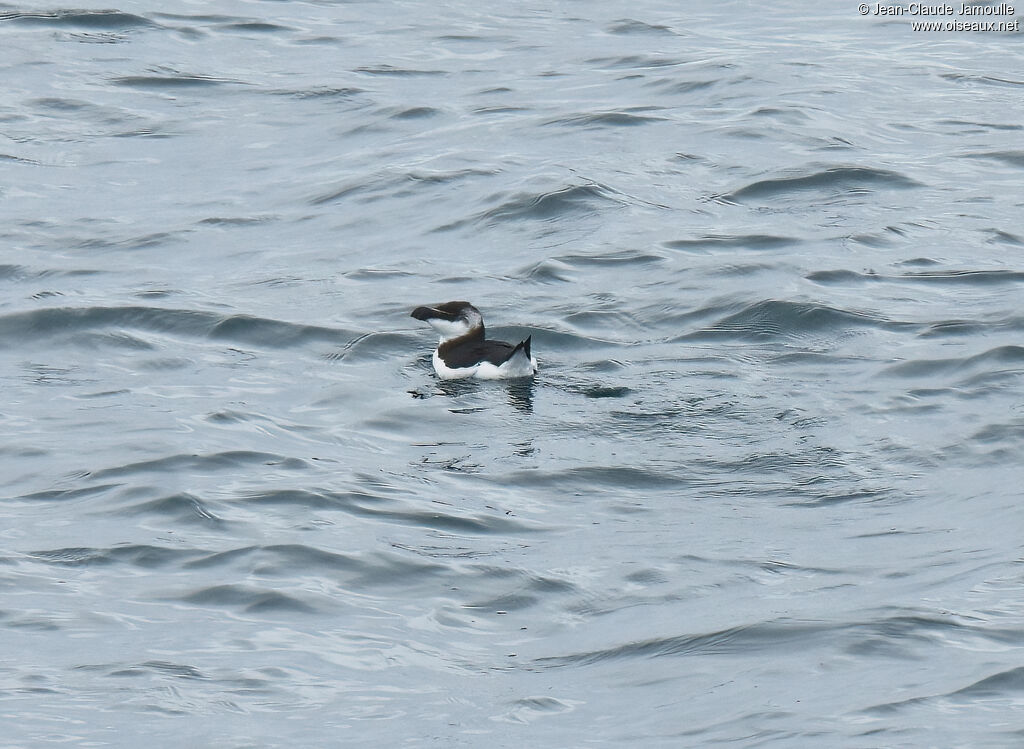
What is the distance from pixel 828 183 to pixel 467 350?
543 centimetres

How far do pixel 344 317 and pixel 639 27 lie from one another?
11.3 metres

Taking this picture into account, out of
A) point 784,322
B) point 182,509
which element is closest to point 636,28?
point 784,322

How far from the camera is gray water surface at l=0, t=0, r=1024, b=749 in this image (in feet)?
22.5

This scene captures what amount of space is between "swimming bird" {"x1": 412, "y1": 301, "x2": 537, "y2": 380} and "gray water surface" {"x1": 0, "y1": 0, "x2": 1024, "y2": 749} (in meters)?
0.15

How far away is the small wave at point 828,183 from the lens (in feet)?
51.6

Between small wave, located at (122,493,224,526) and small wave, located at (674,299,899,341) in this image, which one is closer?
small wave, located at (122,493,224,526)

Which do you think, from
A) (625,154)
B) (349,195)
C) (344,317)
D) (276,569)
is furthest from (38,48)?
(276,569)

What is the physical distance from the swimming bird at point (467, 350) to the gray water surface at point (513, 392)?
0.48ft

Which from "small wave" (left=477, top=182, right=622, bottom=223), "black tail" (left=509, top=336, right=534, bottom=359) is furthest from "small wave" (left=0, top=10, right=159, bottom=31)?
"black tail" (left=509, top=336, right=534, bottom=359)

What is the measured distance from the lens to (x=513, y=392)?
1164cm

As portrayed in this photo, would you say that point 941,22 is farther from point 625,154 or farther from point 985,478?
point 985,478

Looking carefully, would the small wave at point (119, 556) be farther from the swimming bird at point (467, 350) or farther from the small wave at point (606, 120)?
the small wave at point (606, 120)

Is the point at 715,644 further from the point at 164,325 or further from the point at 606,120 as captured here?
the point at 606,120

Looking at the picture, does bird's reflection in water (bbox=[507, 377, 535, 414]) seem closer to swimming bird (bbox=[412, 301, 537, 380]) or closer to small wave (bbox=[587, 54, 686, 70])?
swimming bird (bbox=[412, 301, 537, 380])
